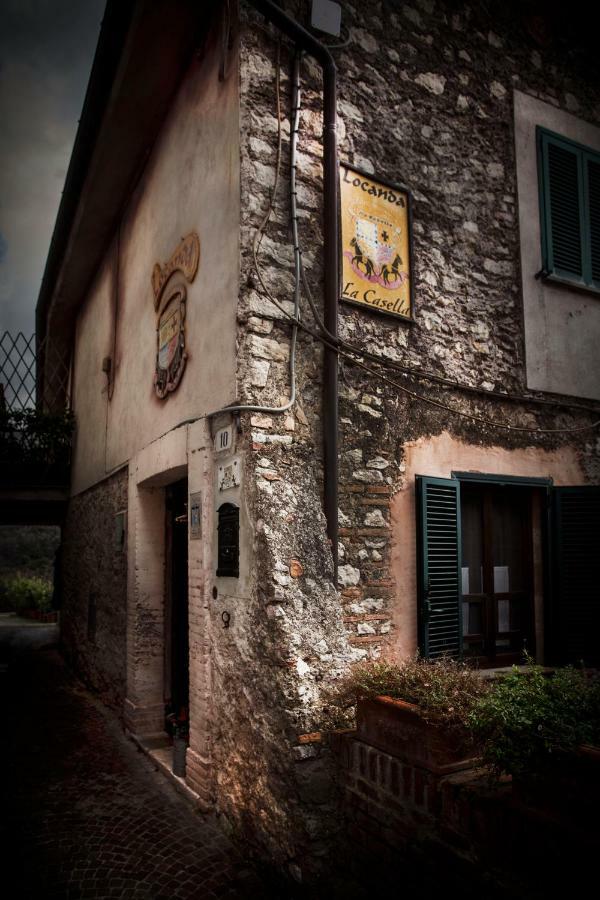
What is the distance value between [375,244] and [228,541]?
2.54 m

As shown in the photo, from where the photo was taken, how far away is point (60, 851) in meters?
4.15

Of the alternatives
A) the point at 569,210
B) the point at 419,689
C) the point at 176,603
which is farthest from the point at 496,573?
the point at 569,210

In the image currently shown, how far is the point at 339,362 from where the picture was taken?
15.3 feet

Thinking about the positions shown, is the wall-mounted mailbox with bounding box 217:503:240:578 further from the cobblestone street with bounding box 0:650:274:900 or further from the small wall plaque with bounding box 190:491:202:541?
the cobblestone street with bounding box 0:650:274:900

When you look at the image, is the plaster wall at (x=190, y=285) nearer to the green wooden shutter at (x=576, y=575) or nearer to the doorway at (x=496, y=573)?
the doorway at (x=496, y=573)

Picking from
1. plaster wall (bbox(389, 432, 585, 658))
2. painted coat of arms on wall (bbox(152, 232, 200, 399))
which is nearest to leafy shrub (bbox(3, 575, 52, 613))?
painted coat of arms on wall (bbox(152, 232, 200, 399))

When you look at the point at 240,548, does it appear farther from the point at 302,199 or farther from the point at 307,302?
the point at 302,199

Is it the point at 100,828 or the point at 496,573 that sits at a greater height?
the point at 496,573

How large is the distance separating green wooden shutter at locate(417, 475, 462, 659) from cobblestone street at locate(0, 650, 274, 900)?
1995 mm

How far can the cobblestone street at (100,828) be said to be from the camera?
12.3ft

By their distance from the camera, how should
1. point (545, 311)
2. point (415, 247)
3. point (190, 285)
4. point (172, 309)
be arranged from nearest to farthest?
point (415, 247) < point (190, 285) < point (545, 311) < point (172, 309)

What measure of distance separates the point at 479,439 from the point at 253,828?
3285 mm

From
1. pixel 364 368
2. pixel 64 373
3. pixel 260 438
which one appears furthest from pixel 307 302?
pixel 64 373

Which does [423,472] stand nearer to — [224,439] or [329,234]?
[224,439]
